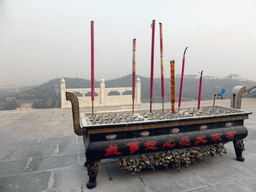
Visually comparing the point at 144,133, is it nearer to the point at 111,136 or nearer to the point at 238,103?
the point at 111,136

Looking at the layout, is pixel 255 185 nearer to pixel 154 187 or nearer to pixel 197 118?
pixel 197 118

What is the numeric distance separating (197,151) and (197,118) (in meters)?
0.49

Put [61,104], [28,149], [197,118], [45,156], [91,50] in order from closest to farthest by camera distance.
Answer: [91,50] → [197,118] → [45,156] → [28,149] → [61,104]

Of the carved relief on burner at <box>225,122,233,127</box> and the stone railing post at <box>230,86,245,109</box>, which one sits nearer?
the carved relief on burner at <box>225,122,233,127</box>

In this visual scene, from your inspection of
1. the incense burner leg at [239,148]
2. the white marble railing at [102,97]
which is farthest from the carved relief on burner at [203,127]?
the white marble railing at [102,97]

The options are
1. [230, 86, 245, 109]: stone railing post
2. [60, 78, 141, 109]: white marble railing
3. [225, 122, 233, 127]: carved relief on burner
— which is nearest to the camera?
[225, 122, 233, 127]: carved relief on burner

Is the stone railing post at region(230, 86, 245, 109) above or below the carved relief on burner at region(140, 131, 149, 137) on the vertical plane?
above

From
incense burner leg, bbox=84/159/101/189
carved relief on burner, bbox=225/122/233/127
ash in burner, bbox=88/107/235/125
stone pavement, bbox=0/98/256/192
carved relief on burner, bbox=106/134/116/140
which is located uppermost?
ash in burner, bbox=88/107/235/125

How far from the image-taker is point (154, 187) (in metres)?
2.30

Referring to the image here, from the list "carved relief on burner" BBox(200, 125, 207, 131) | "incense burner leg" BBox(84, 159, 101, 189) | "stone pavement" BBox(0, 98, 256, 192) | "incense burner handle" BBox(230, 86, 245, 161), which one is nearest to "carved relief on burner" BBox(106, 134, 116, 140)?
"incense burner leg" BBox(84, 159, 101, 189)

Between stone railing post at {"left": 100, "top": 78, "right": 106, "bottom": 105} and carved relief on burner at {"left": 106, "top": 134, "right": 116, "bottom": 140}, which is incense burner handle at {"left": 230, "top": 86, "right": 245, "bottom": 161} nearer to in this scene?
carved relief on burner at {"left": 106, "top": 134, "right": 116, "bottom": 140}

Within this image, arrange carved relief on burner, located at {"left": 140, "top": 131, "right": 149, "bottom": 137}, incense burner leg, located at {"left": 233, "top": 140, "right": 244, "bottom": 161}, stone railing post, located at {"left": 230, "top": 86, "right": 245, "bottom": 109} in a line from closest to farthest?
carved relief on burner, located at {"left": 140, "top": 131, "right": 149, "bottom": 137}, incense burner leg, located at {"left": 233, "top": 140, "right": 244, "bottom": 161}, stone railing post, located at {"left": 230, "top": 86, "right": 245, "bottom": 109}

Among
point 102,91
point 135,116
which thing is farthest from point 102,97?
point 135,116

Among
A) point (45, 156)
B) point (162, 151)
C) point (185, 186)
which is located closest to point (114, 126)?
point (162, 151)
